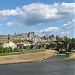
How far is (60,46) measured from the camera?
629 feet

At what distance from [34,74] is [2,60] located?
40885 mm

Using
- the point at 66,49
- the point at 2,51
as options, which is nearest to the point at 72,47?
the point at 66,49

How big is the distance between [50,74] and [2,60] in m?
42.9

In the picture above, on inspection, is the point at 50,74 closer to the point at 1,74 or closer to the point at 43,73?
the point at 43,73

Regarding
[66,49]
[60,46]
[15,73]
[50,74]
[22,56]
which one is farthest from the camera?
[60,46]

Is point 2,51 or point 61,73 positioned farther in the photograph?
point 2,51

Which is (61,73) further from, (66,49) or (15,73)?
(66,49)

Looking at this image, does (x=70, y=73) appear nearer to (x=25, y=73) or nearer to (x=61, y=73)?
(x=61, y=73)

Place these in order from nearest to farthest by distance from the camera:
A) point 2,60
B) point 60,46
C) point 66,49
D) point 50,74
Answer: point 50,74, point 2,60, point 66,49, point 60,46

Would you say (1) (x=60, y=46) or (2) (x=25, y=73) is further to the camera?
(1) (x=60, y=46)

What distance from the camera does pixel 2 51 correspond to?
142 metres

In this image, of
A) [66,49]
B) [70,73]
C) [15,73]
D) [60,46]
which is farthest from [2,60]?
[60,46]

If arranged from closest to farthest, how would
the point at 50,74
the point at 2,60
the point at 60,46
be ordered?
the point at 50,74, the point at 2,60, the point at 60,46

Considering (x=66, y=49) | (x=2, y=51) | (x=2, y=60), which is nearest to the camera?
(x=2, y=60)
